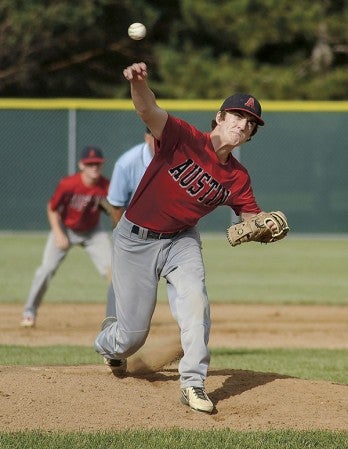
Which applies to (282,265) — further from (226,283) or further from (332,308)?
(332,308)

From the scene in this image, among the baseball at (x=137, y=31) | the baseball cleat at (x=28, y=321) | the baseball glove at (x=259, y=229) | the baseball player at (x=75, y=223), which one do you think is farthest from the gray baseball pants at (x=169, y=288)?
the baseball cleat at (x=28, y=321)

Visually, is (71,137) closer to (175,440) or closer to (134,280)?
(134,280)

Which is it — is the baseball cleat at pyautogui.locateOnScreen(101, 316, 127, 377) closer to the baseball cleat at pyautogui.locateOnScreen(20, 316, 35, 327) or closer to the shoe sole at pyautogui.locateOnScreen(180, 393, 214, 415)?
the shoe sole at pyautogui.locateOnScreen(180, 393, 214, 415)

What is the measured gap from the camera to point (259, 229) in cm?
612

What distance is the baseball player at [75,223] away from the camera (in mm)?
10672

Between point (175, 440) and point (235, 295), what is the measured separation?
8.19 m

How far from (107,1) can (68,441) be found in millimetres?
23337

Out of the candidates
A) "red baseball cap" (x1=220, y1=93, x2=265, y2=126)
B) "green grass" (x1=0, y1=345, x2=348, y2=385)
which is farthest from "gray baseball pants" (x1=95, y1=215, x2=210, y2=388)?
"green grass" (x1=0, y1=345, x2=348, y2=385)

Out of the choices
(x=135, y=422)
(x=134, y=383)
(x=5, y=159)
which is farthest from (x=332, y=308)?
(x=5, y=159)

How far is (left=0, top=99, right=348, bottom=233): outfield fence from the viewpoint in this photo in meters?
19.4

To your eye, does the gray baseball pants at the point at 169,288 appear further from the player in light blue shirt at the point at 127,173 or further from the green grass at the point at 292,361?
the green grass at the point at 292,361

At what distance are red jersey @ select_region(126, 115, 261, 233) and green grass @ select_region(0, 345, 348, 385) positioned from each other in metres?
2.03

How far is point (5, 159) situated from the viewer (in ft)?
63.4

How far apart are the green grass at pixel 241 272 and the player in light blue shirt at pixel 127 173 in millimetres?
4857
